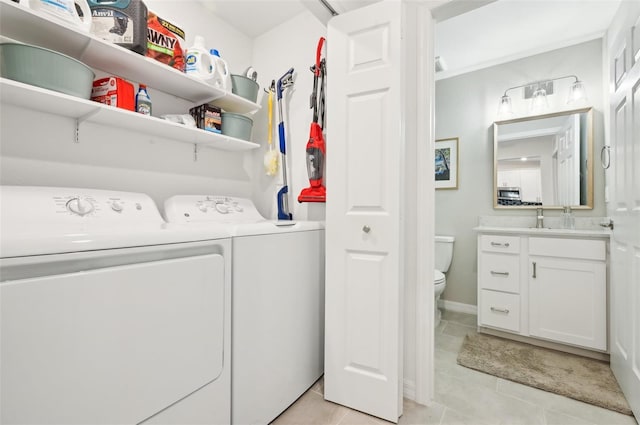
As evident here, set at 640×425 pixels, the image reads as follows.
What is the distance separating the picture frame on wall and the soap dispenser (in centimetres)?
93

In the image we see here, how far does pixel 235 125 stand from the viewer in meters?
1.80

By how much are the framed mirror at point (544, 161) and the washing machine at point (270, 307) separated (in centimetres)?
216

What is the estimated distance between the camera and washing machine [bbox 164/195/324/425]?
118 centimetres

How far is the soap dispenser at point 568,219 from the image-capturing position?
235 centimetres

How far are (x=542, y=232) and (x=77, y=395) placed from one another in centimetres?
284

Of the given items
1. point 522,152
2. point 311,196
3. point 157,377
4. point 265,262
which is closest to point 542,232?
point 522,152

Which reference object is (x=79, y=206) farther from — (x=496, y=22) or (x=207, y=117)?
(x=496, y=22)

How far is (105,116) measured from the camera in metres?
1.31

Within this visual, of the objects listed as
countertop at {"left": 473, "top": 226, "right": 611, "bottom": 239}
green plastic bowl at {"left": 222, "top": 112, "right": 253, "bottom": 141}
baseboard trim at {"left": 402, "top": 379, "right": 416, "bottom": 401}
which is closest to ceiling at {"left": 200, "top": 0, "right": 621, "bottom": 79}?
green plastic bowl at {"left": 222, "top": 112, "right": 253, "bottom": 141}

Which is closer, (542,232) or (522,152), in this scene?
(542,232)

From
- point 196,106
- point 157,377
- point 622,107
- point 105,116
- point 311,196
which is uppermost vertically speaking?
point 196,106

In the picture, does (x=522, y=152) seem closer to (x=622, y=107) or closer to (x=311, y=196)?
(x=622, y=107)

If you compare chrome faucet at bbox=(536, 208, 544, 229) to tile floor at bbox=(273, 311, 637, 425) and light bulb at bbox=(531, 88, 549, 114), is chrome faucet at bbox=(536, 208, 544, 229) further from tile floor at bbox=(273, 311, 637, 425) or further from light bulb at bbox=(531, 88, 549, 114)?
tile floor at bbox=(273, 311, 637, 425)

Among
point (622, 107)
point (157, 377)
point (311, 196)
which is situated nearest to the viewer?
point (157, 377)
